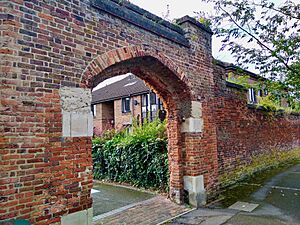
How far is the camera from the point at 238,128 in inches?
368

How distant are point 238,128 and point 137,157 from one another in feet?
12.5

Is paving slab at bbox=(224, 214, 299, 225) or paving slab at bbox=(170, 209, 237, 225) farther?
paving slab at bbox=(170, 209, 237, 225)

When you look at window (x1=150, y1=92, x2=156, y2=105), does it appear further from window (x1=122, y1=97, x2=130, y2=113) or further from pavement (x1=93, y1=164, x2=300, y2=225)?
pavement (x1=93, y1=164, x2=300, y2=225)

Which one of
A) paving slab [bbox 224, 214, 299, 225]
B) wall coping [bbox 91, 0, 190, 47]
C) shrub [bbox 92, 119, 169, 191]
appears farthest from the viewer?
shrub [bbox 92, 119, 169, 191]

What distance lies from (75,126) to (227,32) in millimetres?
4584

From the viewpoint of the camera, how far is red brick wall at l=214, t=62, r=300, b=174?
8297mm

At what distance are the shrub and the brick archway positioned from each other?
3.83 ft

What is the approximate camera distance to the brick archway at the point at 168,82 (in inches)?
207

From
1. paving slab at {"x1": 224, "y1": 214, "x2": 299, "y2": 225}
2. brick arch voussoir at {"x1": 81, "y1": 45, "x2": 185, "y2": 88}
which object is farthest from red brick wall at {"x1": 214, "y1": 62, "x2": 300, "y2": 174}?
brick arch voussoir at {"x1": 81, "y1": 45, "x2": 185, "y2": 88}

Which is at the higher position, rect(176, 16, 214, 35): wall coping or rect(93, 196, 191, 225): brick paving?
rect(176, 16, 214, 35): wall coping

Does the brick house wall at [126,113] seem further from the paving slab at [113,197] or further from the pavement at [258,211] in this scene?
the pavement at [258,211]

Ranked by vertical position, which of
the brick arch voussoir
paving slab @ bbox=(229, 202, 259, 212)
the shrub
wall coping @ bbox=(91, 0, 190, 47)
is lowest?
paving slab @ bbox=(229, 202, 259, 212)

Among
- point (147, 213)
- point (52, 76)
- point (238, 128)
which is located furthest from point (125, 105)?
point (52, 76)

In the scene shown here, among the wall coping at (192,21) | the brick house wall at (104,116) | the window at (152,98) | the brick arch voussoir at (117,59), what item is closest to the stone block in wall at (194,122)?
the brick arch voussoir at (117,59)
